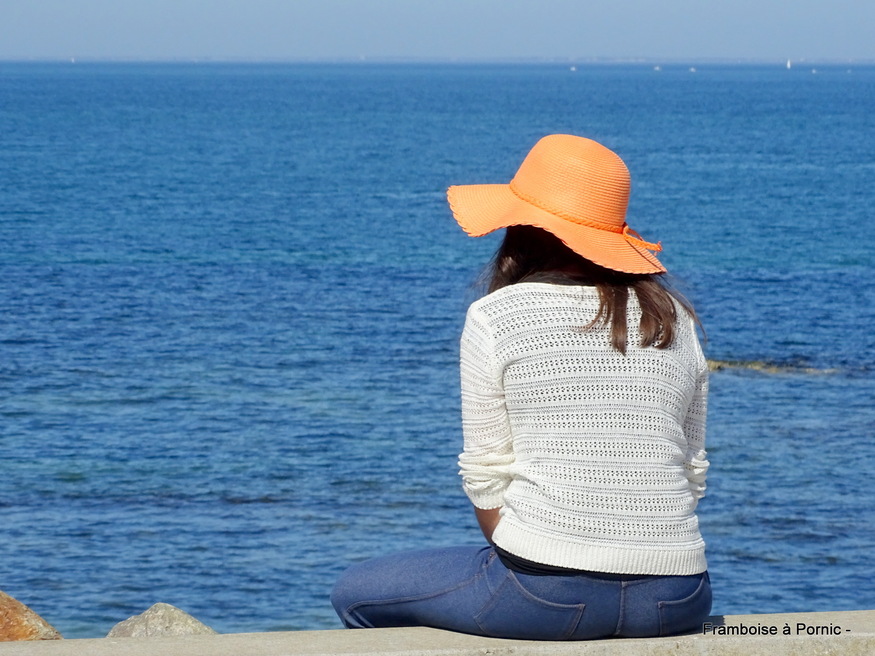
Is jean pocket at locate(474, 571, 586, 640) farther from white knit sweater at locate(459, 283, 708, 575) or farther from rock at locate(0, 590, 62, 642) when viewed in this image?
rock at locate(0, 590, 62, 642)

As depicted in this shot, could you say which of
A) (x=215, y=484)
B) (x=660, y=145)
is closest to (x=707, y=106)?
(x=660, y=145)

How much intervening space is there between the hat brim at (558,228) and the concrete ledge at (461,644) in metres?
0.96

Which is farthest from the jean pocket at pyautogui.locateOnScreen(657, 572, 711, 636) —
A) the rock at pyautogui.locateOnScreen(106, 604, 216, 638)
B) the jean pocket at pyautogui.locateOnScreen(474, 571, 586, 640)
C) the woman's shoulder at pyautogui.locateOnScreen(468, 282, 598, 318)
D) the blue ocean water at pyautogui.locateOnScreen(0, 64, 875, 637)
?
the rock at pyautogui.locateOnScreen(106, 604, 216, 638)

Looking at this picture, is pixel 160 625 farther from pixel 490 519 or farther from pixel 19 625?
pixel 490 519

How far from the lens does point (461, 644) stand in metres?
3.18

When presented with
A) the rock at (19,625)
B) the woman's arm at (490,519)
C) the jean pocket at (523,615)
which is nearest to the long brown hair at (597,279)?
the woman's arm at (490,519)

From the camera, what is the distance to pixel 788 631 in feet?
10.9

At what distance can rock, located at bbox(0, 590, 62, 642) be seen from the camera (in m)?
4.91

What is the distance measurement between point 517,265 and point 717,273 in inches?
1019

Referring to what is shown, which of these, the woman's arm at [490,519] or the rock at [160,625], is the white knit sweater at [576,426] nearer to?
the woman's arm at [490,519]

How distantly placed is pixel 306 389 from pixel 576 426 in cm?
1407

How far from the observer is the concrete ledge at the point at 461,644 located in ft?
10.2

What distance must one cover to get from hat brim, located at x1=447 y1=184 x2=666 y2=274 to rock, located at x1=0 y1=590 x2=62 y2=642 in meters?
2.71

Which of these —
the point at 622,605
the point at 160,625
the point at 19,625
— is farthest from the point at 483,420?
the point at 160,625
